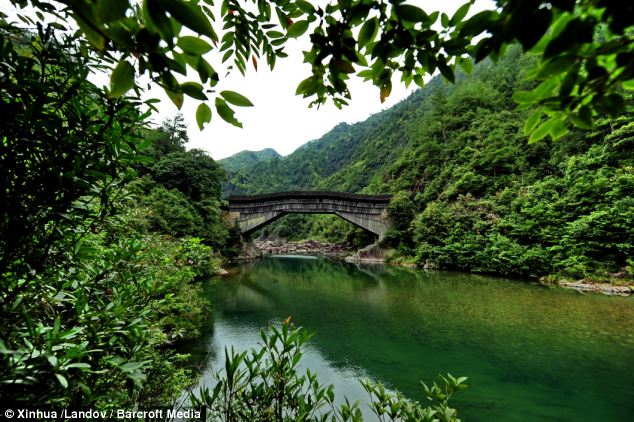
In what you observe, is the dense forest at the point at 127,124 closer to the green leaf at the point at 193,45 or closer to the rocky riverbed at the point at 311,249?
the green leaf at the point at 193,45

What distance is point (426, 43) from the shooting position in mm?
1074

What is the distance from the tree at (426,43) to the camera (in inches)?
23.3

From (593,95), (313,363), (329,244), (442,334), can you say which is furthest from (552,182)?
(329,244)

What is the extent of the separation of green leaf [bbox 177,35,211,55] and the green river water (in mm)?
4757

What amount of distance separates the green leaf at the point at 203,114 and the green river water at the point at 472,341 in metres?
4.54

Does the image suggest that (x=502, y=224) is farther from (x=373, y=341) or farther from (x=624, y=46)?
(x=624, y=46)

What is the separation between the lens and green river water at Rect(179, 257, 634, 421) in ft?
16.1

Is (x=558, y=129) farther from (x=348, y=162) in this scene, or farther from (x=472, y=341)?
(x=348, y=162)

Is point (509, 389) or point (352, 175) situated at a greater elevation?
point (352, 175)

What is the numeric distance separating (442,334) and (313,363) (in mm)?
3696

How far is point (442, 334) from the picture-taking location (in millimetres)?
7730

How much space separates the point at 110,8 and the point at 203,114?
1.30 feet

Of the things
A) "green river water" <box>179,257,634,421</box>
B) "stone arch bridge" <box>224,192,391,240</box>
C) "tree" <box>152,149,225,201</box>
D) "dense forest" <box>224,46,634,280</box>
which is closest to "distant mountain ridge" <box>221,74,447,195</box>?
"stone arch bridge" <box>224,192,391,240</box>

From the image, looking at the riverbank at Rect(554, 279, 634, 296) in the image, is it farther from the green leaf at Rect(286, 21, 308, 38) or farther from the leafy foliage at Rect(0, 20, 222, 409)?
the leafy foliage at Rect(0, 20, 222, 409)
